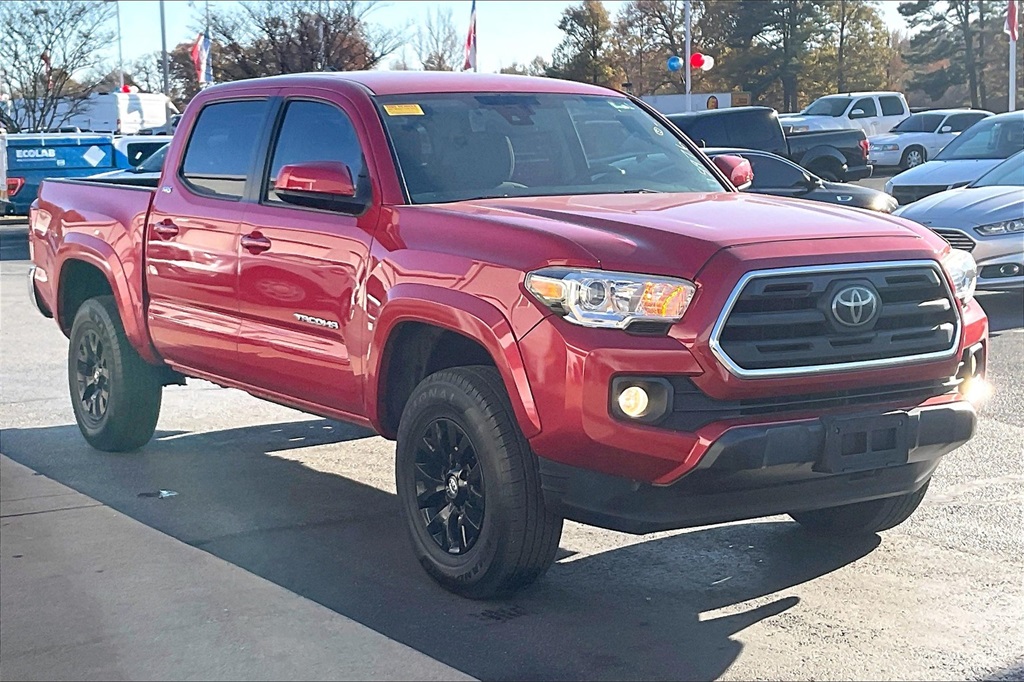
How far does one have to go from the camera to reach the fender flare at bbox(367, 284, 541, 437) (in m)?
4.39

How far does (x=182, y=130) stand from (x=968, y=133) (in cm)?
1206

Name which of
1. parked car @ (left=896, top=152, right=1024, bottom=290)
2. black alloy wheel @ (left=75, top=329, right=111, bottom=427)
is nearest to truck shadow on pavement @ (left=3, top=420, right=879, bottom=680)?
black alloy wheel @ (left=75, top=329, right=111, bottom=427)

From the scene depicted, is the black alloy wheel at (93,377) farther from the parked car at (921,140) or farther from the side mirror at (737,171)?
the parked car at (921,140)

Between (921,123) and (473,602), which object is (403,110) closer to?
(473,602)

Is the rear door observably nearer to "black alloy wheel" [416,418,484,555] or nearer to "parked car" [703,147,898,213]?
"black alloy wheel" [416,418,484,555]

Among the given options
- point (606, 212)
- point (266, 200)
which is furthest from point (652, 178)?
point (266, 200)

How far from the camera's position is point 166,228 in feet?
21.4

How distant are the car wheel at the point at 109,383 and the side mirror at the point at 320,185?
2030mm

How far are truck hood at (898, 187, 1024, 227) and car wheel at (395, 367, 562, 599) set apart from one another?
7636 mm

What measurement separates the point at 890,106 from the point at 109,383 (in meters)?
34.0

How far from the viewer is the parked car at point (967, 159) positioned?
50.7 ft

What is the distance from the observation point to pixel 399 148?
5.40 m

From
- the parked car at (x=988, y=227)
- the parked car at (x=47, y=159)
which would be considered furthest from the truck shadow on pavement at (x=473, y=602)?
the parked car at (x=47, y=159)

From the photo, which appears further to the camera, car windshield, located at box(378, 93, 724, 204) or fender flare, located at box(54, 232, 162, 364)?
fender flare, located at box(54, 232, 162, 364)
